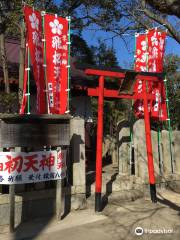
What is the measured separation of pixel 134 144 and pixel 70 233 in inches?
151

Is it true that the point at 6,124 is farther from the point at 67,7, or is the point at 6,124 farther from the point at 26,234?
the point at 67,7

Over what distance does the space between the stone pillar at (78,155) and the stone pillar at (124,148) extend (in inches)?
91.9

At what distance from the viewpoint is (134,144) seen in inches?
420

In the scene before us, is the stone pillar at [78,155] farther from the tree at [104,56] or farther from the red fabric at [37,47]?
the tree at [104,56]

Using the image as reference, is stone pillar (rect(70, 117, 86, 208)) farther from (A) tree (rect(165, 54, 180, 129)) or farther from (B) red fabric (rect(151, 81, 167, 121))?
(A) tree (rect(165, 54, 180, 129))

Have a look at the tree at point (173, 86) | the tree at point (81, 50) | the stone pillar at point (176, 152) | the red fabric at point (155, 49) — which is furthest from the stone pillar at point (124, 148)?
the tree at point (81, 50)

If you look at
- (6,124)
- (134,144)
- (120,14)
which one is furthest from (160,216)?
(120,14)

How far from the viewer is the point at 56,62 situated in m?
9.04

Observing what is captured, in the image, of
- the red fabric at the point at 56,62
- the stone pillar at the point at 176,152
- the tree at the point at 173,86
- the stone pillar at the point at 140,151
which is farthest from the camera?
the tree at the point at 173,86

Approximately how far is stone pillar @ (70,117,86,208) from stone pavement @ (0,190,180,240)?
16.7 inches

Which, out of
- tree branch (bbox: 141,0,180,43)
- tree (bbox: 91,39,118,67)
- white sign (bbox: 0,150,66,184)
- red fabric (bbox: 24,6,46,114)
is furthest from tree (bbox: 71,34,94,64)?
tree branch (bbox: 141,0,180,43)

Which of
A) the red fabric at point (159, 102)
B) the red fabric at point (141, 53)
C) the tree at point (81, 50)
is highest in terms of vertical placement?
the tree at point (81, 50)

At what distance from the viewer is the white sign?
741cm

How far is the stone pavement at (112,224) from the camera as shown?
7.24 meters
